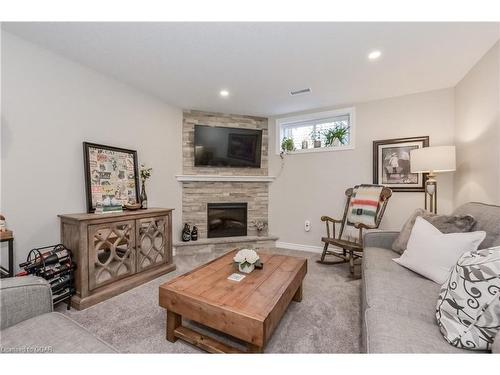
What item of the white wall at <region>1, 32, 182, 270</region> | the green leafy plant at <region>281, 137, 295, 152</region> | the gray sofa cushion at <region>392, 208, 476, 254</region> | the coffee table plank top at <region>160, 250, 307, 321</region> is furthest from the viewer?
the green leafy plant at <region>281, 137, 295, 152</region>

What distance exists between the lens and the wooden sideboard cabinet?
1854 mm

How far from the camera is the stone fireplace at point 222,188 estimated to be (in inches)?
140

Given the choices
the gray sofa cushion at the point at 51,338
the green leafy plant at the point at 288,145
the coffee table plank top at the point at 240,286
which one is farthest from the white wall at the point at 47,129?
the green leafy plant at the point at 288,145

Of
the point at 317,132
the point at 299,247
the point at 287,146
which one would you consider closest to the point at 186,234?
the point at 299,247

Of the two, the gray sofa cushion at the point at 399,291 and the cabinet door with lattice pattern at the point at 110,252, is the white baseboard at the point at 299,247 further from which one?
the cabinet door with lattice pattern at the point at 110,252

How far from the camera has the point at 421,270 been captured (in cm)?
147

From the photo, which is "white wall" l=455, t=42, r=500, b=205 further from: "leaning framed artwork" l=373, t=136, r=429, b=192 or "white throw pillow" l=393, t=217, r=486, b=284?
"white throw pillow" l=393, t=217, r=486, b=284

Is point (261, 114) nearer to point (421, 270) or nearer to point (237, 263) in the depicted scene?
point (237, 263)

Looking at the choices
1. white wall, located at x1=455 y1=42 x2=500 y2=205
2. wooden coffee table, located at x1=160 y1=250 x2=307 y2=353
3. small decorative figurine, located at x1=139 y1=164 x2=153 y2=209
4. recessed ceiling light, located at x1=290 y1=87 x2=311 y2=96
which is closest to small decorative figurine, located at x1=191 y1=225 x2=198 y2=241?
small decorative figurine, located at x1=139 y1=164 x2=153 y2=209

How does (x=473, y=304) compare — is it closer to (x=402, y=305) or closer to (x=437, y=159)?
(x=402, y=305)

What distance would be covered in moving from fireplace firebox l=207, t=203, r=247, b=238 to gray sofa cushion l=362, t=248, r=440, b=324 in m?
2.33

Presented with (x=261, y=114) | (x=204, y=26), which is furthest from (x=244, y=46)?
→ (x=261, y=114)
